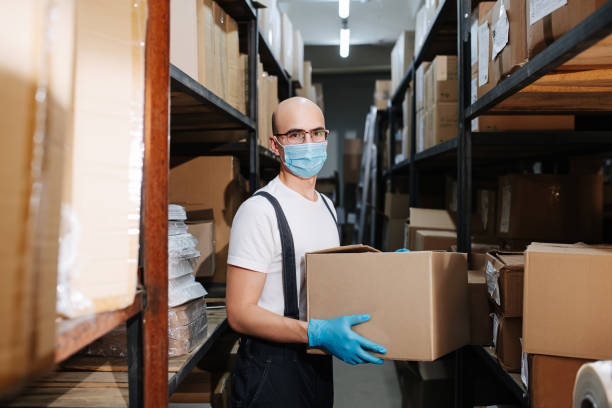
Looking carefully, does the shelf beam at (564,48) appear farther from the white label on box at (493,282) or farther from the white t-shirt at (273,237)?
the white t-shirt at (273,237)

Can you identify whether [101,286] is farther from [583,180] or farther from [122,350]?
[583,180]

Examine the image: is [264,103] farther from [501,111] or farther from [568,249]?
[568,249]

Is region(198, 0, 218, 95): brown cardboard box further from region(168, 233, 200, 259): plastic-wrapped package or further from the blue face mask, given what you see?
region(168, 233, 200, 259): plastic-wrapped package

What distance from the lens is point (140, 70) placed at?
65 centimetres

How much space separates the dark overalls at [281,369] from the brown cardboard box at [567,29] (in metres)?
0.85

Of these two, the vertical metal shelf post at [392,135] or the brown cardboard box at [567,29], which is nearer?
the brown cardboard box at [567,29]

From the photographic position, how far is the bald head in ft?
4.77

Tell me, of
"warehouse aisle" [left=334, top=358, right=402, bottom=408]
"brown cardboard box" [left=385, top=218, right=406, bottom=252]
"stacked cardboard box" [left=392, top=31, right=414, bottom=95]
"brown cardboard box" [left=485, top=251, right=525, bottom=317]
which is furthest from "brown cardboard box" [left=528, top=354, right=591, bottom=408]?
"stacked cardboard box" [left=392, top=31, right=414, bottom=95]

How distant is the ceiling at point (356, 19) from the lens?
4359 mm

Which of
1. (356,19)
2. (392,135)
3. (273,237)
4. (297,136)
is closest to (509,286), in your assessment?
(273,237)

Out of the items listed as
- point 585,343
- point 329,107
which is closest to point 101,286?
point 585,343

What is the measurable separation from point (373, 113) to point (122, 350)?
399 cm

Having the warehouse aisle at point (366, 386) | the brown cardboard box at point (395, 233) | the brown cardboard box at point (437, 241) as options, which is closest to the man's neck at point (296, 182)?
the brown cardboard box at point (437, 241)

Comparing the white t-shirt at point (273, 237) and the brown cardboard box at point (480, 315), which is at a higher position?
the white t-shirt at point (273, 237)
